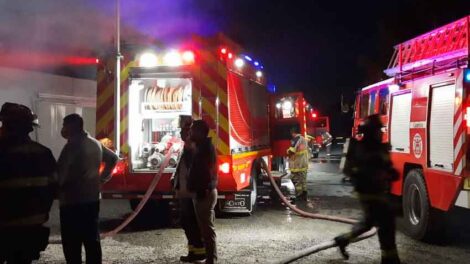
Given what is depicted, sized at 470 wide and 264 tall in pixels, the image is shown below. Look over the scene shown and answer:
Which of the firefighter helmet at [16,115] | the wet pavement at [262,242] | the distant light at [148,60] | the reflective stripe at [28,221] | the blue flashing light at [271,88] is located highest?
the distant light at [148,60]

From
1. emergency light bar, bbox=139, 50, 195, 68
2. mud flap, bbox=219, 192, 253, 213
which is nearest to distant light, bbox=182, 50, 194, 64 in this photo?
emergency light bar, bbox=139, 50, 195, 68

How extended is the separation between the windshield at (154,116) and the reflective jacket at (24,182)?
12.8ft

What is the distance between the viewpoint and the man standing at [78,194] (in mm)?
4102

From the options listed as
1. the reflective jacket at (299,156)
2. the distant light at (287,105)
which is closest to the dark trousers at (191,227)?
the reflective jacket at (299,156)

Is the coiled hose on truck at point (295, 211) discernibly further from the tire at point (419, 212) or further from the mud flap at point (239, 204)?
the mud flap at point (239, 204)

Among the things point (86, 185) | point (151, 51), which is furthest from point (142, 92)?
point (86, 185)

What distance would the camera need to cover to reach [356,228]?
502 cm

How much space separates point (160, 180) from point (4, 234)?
155 inches

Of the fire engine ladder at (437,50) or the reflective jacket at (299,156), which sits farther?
the reflective jacket at (299,156)

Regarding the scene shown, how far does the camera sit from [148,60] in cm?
721

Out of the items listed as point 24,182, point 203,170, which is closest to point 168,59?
point 203,170

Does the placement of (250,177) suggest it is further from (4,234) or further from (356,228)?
(4,234)

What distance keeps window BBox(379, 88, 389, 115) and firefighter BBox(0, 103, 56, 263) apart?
19.3 ft

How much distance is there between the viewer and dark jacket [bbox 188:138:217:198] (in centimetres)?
490
